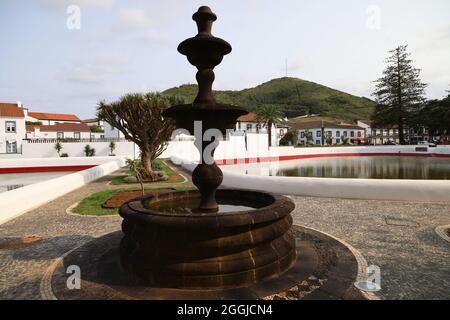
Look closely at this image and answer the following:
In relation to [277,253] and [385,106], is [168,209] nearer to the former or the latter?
[277,253]

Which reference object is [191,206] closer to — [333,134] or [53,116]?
[333,134]

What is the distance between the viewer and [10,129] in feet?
163

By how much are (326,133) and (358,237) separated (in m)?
85.0

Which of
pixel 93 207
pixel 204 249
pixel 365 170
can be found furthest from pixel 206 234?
pixel 365 170

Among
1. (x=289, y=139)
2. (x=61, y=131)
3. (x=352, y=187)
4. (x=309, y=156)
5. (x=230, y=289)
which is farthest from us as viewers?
(x=289, y=139)

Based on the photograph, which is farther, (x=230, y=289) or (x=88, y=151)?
(x=88, y=151)

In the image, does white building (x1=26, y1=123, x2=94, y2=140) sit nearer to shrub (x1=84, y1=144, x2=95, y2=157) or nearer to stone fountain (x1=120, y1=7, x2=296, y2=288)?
shrub (x1=84, y1=144, x2=95, y2=157)

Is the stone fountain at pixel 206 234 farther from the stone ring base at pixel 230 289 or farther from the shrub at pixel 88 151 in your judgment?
the shrub at pixel 88 151

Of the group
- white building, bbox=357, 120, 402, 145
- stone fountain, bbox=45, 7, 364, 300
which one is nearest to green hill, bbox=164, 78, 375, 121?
white building, bbox=357, 120, 402, 145

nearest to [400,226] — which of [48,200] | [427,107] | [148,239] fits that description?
[148,239]

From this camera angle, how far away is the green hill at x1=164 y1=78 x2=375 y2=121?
145500 mm
